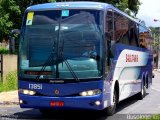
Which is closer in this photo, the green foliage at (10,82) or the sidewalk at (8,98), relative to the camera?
the sidewalk at (8,98)

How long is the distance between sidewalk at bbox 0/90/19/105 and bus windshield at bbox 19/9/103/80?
216 inches

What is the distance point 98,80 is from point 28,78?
1854mm

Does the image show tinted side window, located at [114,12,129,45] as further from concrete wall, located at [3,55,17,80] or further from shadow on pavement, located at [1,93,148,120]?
concrete wall, located at [3,55,17,80]

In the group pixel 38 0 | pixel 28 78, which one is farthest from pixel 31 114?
pixel 38 0

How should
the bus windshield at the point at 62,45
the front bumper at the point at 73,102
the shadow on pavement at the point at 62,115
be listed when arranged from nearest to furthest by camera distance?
the front bumper at the point at 73,102 → the bus windshield at the point at 62,45 → the shadow on pavement at the point at 62,115

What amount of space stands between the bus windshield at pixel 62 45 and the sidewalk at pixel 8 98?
18.0 ft

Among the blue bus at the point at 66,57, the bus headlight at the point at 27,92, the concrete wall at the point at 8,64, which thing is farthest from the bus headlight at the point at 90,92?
the concrete wall at the point at 8,64

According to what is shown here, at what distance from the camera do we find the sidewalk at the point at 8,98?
1825cm

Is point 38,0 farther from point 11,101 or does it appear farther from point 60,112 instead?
point 60,112

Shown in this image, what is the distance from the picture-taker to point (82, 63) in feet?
41.0

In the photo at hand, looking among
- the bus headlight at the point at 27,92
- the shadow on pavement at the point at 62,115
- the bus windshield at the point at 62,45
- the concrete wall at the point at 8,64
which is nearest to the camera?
the bus windshield at the point at 62,45

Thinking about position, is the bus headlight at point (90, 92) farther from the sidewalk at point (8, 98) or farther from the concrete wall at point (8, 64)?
the concrete wall at point (8, 64)

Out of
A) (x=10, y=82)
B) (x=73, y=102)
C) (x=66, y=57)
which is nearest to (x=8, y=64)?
(x=10, y=82)

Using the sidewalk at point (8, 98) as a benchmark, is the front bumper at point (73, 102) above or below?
above
